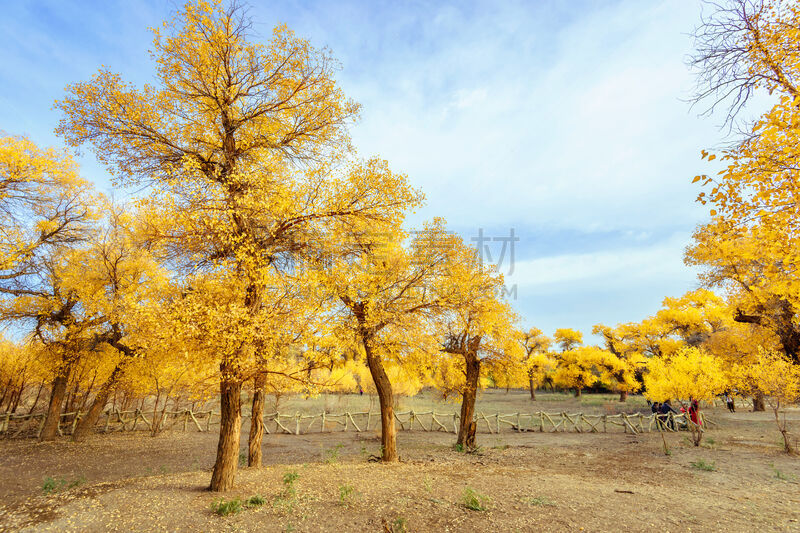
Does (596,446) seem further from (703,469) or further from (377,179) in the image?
(377,179)

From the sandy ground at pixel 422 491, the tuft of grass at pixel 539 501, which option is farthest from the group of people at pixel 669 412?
the tuft of grass at pixel 539 501

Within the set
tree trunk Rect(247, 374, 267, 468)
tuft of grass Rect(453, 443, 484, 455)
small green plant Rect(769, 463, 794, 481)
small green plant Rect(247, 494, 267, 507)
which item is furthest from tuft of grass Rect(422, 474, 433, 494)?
small green plant Rect(769, 463, 794, 481)

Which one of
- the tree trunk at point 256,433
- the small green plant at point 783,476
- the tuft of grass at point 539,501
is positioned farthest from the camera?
the tree trunk at point 256,433

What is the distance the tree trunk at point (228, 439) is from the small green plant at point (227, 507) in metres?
1.23

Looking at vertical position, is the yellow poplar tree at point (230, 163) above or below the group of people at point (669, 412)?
above

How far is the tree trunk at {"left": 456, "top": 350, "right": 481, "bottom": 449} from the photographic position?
47.9 ft

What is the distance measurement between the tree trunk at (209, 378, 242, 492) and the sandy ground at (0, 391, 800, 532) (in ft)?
1.08

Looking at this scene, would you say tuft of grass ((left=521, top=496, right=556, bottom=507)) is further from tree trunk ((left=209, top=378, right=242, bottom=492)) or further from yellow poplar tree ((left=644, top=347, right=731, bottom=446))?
yellow poplar tree ((left=644, top=347, right=731, bottom=446))

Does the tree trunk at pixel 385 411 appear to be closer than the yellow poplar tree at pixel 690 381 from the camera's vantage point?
Yes

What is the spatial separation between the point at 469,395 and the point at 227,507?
10.4 meters

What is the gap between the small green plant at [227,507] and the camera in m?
6.11

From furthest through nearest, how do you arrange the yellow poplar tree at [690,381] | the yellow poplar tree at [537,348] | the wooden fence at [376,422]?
1. the yellow poplar tree at [537,348]
2. the wooden fence at [376,422]
3. the yellow poplar tree at [690,381]

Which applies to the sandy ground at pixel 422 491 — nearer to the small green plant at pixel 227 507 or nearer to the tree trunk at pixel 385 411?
the small green plant at pixel 227 507

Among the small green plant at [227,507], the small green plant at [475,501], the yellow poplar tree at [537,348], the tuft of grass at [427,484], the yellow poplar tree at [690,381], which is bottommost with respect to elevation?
the tuft of grass at [427,484]
